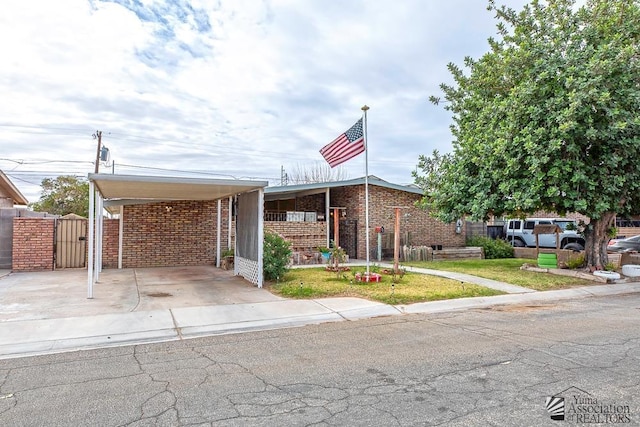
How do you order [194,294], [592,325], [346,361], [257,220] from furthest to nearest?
[257,220] < [194,294] < [592,325] < [346,361]

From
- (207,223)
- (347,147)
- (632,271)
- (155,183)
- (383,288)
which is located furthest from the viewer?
(207,223)

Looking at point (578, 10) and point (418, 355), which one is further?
point (578, 10)

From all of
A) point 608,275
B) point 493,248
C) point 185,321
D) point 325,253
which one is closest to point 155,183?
point 185,321

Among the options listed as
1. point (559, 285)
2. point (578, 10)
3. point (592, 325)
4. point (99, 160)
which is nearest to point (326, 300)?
point (592, 325)

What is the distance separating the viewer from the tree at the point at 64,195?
37531 millimetres

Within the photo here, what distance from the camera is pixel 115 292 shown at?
9.94 meters

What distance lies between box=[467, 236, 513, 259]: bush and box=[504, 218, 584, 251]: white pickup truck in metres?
1.60

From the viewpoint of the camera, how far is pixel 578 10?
12.5 metres

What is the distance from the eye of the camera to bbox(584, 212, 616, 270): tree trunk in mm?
13789

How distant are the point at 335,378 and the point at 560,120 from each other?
9.60 metres

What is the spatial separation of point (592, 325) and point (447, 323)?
7.67 feet

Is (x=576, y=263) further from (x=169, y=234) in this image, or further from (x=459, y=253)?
(x=169, y=234)

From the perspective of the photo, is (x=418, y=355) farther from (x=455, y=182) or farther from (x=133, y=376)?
(x=455, y=182)

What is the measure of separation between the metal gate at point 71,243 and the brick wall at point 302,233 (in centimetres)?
632
